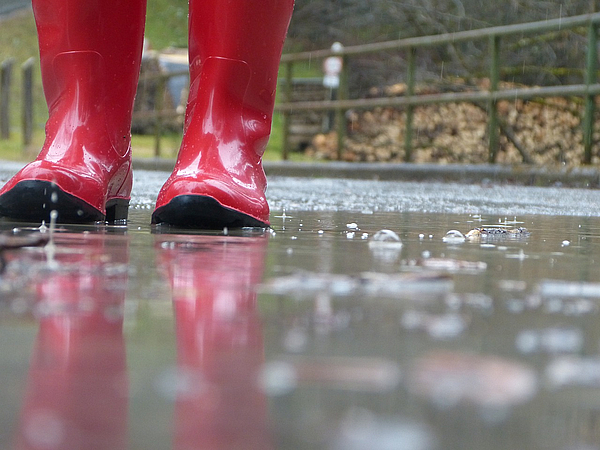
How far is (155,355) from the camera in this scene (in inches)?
21.7

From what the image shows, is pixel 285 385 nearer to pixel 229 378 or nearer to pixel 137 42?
pixel 229 378

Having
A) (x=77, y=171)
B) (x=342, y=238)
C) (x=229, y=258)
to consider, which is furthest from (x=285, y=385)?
(x=77, y=171)

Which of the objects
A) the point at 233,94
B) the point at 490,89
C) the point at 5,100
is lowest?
the point at 233,94

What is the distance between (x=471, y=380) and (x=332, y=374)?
0.23 feet

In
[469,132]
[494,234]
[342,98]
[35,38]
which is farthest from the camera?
[35,38]

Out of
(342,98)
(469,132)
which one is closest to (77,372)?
(342,98)

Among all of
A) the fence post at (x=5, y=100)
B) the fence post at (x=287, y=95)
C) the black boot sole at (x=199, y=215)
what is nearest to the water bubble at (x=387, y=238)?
the black boot sole at (x=199, y=215)

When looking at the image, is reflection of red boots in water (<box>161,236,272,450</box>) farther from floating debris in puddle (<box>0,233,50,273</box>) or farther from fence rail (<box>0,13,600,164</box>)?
fence rail (<box>0,13,600,164</box>)

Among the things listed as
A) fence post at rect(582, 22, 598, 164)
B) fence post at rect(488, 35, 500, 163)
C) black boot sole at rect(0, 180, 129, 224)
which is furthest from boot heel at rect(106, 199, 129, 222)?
fence post at rect(488, 35, 500, 163)

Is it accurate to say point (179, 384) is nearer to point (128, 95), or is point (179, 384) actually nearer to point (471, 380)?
point (471, 380)

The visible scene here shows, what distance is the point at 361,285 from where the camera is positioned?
2.76 feet

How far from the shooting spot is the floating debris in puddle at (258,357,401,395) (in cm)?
48

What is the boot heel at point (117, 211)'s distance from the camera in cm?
177

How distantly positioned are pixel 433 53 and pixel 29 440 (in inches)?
442
